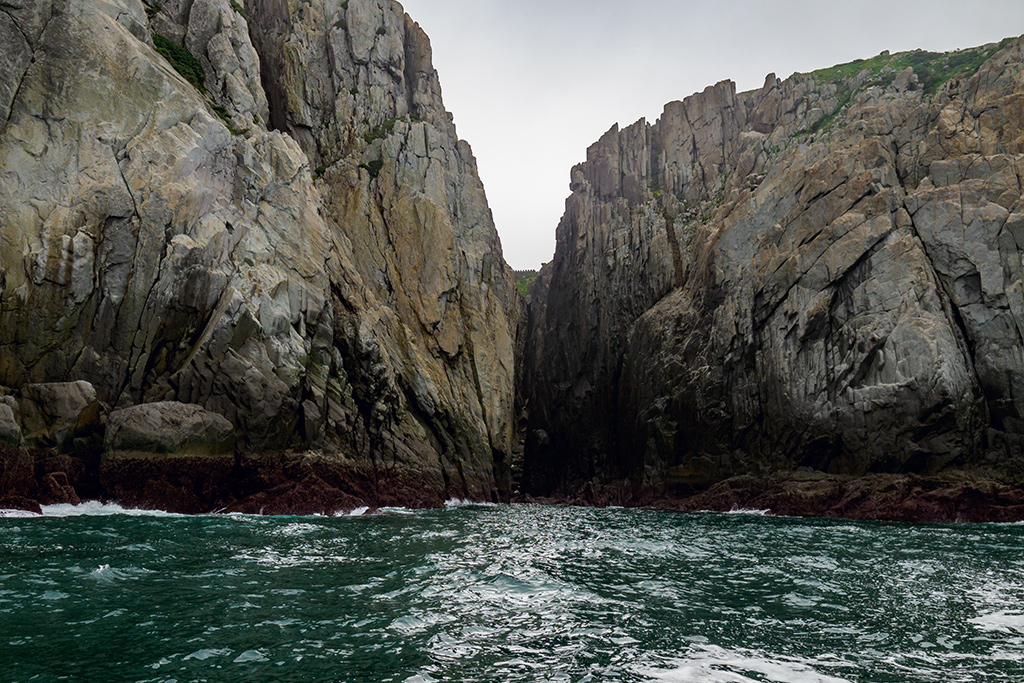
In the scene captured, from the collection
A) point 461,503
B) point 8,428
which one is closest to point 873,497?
point 461,503

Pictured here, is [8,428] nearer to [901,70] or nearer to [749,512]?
[749,512]

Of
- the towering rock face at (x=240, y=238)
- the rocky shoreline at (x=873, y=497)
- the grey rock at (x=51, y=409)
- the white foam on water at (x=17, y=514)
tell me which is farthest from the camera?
the rocky shoreline at (x=873, y=497)

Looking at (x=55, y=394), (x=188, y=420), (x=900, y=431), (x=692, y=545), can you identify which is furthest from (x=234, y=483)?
(x=900, y=431)

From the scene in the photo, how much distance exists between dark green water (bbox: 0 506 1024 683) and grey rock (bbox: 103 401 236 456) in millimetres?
7652

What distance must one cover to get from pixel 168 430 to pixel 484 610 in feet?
72.1

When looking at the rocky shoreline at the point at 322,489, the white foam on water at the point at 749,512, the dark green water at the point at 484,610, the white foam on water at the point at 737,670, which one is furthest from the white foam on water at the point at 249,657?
the white foam on water at the point at 749,512

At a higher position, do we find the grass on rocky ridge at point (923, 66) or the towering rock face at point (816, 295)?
the grass on rocky ridge at point (923, 66)

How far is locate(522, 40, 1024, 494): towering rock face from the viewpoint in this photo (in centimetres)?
3756

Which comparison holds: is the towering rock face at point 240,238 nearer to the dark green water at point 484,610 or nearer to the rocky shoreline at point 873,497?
the dark green water at point 484,610

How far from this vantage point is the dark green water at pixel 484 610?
6938 mm

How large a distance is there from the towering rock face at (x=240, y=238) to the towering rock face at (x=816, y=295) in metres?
16.6

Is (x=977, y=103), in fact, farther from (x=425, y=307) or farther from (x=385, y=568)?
(x=385, y=568)

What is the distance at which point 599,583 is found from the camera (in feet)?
40.1

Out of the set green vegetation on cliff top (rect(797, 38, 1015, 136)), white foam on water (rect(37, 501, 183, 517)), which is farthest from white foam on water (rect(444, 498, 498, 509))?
green vegetation on cliff top (rect(797, 38, 1015, 136))
